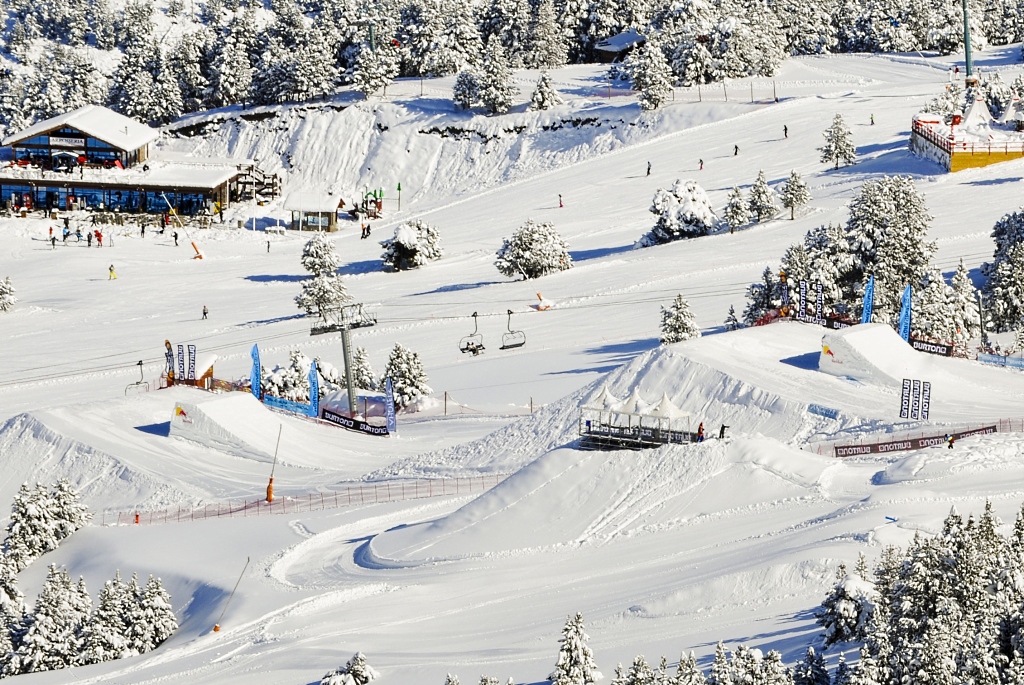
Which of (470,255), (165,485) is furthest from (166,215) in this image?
(165,485)

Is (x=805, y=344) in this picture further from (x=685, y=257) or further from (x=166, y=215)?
(x=166, y=215)

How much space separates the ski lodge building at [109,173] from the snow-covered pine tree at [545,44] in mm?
26626

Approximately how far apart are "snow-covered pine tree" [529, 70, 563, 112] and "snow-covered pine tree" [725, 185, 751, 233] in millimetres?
34727

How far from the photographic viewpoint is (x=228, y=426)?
55.4 meters

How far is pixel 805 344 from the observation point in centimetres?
5528

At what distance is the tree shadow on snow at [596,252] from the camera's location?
268 feet

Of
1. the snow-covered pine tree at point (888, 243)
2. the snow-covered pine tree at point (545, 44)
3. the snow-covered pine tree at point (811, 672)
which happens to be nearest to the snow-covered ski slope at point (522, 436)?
the snow-covered pine tree at point (811, 672)

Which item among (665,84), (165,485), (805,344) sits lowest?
(165,485)

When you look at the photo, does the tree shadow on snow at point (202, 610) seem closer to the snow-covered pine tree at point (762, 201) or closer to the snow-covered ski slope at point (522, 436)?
the snow-covered ski slope at point (522, 436)

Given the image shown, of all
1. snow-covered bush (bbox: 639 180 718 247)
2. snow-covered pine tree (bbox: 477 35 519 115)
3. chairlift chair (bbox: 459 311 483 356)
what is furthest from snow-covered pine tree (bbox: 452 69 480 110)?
chairlift chair (bbox: 459 311 483 356)

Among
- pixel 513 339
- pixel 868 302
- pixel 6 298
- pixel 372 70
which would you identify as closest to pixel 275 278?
pixel 6 298

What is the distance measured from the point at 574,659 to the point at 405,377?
108 ft

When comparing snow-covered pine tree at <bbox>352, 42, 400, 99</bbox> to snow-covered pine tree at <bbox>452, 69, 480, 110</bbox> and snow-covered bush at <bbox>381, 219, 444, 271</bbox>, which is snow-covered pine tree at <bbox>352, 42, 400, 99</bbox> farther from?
snow-covered bush at <bbox>381, 219, 444, 271</bbox>

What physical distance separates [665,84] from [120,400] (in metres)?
57.5
